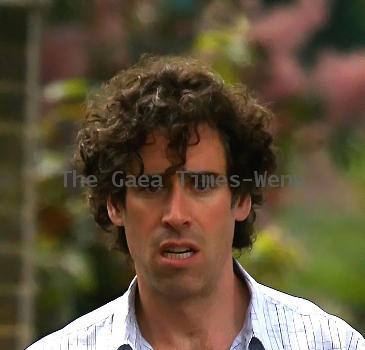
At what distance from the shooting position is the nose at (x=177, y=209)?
324 centimetres

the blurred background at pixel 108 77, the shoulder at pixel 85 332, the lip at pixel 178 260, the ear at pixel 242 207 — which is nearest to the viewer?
the lip at pixel 178 260

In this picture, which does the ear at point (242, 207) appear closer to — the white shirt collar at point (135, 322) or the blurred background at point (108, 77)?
the white shirt collar at point (135, 322)

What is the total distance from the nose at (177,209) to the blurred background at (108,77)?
2224mm

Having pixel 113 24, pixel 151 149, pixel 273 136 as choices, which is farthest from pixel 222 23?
pixel 151 149

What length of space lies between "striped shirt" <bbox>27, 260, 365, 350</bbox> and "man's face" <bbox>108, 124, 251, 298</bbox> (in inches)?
3.8

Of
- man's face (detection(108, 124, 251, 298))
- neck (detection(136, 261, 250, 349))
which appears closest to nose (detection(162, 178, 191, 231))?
man's face (detection(108, 124, 251, 298))

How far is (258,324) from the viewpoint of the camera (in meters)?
3.30

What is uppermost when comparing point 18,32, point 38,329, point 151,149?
point 18,32

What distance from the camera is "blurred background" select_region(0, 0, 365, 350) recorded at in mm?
5480

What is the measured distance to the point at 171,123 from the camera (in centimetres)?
333

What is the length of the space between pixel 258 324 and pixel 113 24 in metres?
2.95

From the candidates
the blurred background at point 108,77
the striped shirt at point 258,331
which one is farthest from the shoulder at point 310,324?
the blurred background at point 108,77

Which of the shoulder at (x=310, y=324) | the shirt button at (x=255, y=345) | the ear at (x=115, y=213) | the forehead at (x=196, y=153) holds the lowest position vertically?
the shirt button at (x=255, y=345)

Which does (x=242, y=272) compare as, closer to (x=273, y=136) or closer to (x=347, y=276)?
(x=273, y=136)
